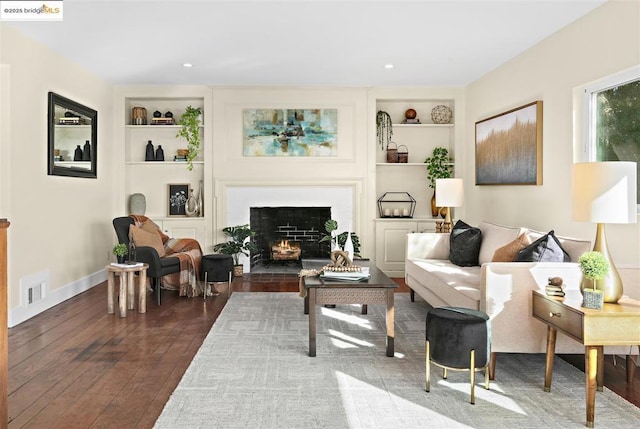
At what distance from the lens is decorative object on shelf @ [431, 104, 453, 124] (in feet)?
23.9

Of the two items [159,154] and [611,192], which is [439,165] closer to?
[159,154]

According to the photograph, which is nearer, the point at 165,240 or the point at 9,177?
the point at 9,177

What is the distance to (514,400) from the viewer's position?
2.78m

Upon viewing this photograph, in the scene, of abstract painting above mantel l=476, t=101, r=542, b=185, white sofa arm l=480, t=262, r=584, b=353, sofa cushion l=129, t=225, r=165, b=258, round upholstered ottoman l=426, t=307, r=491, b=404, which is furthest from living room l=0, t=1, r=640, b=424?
round upholstered ottoman l=426, t=307, r=491, b=404

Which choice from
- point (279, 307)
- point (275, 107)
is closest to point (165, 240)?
point (279, 307)

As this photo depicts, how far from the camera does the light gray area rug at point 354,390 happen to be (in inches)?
99.2

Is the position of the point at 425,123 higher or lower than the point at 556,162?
higher

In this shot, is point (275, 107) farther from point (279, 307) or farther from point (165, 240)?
point (279, 307)

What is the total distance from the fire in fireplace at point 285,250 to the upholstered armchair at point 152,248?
170 centimetres

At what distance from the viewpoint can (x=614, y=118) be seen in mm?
3938

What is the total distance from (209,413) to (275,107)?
204 inches

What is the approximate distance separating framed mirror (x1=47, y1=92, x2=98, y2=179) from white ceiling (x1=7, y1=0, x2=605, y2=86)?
0.56 m

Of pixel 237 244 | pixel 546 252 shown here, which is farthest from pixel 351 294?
pixel 237 244

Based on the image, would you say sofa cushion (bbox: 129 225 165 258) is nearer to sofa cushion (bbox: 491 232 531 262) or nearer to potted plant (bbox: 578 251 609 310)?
sofa cushion (bbox: 491 232 531 262)
